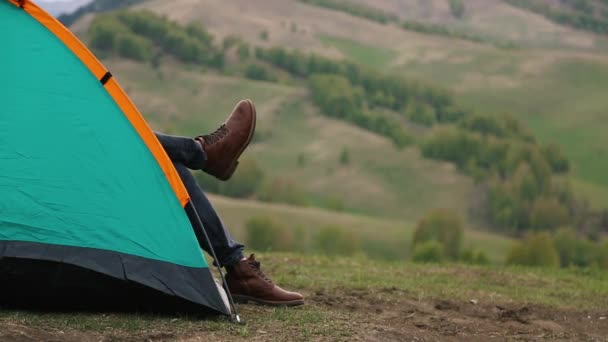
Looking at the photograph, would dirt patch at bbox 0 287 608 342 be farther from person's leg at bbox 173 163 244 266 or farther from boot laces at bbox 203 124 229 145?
boot laces at bbox 203 124 229 145

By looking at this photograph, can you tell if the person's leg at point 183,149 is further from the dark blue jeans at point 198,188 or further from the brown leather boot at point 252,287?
the brown leather boot at point 252,287

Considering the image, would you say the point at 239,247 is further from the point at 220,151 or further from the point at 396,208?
the point at 396,208

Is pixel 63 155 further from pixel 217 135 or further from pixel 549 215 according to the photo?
pixel 549 215

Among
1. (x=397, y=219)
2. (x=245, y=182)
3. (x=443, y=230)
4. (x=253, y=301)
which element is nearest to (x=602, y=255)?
(x=443, y=230)

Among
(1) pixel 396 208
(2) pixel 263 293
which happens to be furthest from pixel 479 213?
(2) pixel 263 293

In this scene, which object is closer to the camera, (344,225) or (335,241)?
(335,241)

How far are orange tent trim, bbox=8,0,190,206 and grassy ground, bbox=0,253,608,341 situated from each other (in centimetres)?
132

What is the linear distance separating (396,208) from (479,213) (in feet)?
47.0

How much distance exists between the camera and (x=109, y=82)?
681 centimetres

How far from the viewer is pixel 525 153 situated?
545 feet

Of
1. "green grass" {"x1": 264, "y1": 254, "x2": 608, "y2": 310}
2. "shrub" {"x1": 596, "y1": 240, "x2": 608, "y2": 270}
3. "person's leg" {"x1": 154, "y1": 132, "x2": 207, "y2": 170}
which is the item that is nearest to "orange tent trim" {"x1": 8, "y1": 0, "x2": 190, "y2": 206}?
"person's leg" {"x1": 154, "y1": 132, "x2": 207, "y2": 170}

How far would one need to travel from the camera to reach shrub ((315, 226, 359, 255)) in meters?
108

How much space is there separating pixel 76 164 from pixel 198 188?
1.02 m

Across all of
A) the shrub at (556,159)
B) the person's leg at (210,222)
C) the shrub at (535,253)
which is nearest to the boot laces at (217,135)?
the person's leg at (210,222)
